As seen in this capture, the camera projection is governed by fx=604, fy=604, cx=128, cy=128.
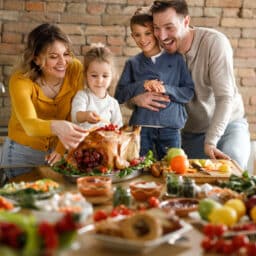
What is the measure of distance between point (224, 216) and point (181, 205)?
251 millimetres

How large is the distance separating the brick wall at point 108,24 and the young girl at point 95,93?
3.46 ft

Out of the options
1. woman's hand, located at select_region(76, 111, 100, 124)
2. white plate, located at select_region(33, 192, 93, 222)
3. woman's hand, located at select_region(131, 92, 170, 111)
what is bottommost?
white plate, located at select_region(33, 192, 93, 222)

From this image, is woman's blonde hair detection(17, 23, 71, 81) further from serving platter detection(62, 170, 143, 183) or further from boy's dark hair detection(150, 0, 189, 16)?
serving platter detection(62, 170, 143, 183)

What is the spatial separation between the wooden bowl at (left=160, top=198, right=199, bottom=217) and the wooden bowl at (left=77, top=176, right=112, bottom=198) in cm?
26

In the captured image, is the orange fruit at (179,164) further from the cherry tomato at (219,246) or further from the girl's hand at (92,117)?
the cherry tomato at (219,246)

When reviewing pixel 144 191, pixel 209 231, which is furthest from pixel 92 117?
pixel 209 231

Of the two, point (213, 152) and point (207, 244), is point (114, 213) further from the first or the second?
point (213, 152)

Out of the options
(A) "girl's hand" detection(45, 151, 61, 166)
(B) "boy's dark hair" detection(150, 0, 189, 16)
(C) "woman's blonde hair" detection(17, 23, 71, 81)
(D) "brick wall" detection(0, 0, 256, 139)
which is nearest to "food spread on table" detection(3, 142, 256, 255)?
(A) "girl's hand" detection(45, 151, 61, 166)

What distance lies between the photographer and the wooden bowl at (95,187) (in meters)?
2.38

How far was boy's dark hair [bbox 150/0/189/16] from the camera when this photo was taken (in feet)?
11.6

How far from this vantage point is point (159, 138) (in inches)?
142

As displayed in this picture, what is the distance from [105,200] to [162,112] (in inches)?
50.0

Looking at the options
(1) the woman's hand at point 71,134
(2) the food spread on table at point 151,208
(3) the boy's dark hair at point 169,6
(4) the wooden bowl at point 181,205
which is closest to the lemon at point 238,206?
(2) the food spread on table at point 151,208

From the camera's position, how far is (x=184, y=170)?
2.84 metres
